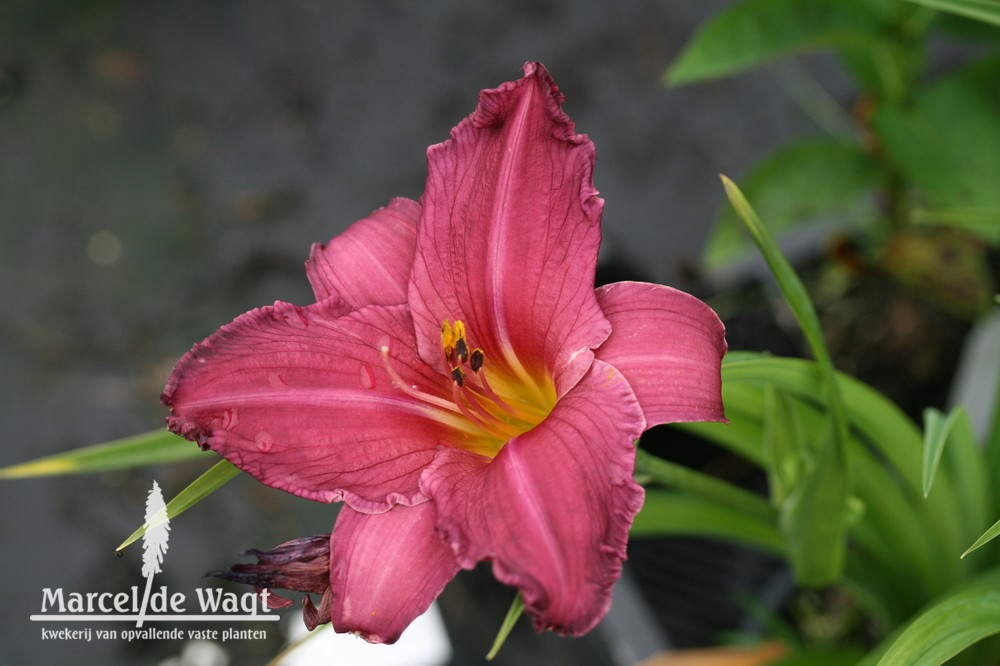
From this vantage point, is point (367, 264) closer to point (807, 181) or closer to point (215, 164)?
point (807, 181)

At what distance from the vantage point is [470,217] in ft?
1.51

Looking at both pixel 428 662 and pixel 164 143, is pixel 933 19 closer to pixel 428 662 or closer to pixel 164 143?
pixel 428 662

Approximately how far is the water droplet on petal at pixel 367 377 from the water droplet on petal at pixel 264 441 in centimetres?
6

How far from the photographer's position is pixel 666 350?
1.39 ft

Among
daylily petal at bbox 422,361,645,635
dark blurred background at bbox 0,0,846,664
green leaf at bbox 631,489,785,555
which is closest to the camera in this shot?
daylily petal at bbox 422,361,645,635

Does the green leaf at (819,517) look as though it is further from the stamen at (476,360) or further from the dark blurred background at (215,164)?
the dark blurred background at (215,164)

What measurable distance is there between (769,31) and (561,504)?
60 cm

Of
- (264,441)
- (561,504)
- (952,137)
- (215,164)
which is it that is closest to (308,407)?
(264,441)

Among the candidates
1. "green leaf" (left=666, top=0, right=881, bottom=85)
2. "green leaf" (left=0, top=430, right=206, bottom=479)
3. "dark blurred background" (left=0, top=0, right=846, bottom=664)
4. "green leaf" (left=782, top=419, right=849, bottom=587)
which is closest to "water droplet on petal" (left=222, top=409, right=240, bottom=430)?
"green leaf" (left=0, top=430, right=206, bottom=479)

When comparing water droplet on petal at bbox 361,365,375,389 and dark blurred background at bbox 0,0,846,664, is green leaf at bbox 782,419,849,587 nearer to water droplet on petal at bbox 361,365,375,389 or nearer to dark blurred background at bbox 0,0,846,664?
water droplet on petal at bbox 361,365,375,389

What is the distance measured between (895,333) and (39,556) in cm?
151

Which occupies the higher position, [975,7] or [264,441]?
[975,7]

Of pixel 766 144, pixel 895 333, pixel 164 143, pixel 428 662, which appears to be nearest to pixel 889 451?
pixel 895 333

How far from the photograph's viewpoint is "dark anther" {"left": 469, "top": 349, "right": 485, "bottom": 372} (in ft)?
1.61
